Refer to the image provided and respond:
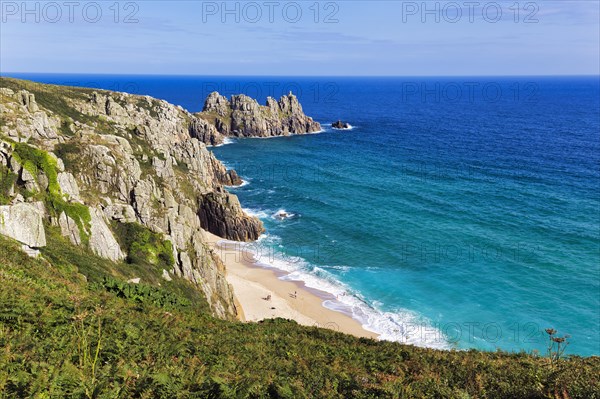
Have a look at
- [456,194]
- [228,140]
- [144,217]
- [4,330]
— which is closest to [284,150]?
[228,140]

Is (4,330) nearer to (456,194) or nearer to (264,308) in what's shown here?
(264,308)

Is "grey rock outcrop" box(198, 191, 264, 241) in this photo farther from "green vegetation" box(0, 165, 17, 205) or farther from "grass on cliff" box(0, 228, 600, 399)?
"grass on cliff" box(0, 228, 600, 399)

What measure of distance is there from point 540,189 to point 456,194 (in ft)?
59.5

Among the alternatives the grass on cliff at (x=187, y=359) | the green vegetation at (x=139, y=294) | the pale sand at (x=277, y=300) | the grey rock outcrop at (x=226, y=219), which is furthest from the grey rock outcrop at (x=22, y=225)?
the grey rock outcrop at (x=226, y=219)

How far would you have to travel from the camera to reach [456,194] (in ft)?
281

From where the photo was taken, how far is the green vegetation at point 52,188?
118 feet

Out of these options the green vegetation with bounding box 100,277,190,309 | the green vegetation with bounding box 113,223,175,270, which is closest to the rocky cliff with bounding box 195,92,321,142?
the green vegetation with bounding box 113,223,175,270

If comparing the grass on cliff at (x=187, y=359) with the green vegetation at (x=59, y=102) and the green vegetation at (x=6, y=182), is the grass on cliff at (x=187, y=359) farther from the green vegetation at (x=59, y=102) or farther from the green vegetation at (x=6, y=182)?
the green vegetation at (x=59, y=102)

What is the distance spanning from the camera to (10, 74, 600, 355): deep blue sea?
155 ft

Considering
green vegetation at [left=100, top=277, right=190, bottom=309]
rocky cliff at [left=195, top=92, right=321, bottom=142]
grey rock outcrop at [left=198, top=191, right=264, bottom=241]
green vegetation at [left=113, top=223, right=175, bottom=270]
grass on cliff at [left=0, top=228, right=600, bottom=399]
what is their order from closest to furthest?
grass on cliff at [left=0, top=228, right=600, bottom=399]
green vegetation at [left=100, top=277, right=190, bottom=309]
green vegetation at [left=113, top=223, right=175, bottom=270]
grey rock outcrop at [left=198, top=191, right=264, bottom=241]
rocky cliff at [left=195, top=92, right=321, bottom=142]

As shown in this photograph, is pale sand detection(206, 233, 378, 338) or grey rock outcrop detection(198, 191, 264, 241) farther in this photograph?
grey rock outcrop detection(198, 191, 264, 241)

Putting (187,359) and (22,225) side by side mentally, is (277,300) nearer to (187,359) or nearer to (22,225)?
(22,225)

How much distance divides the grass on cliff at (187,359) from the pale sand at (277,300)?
20.5 metres

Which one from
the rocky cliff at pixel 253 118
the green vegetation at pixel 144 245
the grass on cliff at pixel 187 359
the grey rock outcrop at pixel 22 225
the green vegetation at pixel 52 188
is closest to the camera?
the grass on cliff at pixel 187 359
